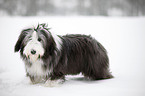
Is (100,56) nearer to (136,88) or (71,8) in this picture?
(136,88)

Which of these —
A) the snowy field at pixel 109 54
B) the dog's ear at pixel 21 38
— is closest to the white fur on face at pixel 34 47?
the dog's ear at pixel 21 38

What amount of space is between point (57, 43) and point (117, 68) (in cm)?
214

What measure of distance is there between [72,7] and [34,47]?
5.37 m

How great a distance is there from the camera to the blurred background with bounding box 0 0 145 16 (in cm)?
762

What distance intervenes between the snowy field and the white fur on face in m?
0.39

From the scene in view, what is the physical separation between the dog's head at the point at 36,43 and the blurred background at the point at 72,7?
16.0ft

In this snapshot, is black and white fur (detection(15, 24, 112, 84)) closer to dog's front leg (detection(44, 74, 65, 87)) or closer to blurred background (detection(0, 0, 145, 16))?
dog's front leg (detection(44, 74, 65, 87))

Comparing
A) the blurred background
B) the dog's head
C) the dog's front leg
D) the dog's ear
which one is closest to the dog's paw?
the dog's front leg

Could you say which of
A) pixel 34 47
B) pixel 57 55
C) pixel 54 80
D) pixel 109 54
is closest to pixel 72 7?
pixel 109 54

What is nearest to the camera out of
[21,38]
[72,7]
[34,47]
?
[34,47]

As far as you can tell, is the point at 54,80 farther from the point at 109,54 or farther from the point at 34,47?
the point at 109,54

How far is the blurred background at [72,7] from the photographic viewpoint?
7.62 meters

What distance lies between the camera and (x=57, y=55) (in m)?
3.12

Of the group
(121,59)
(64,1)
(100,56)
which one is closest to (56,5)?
(64,1)
